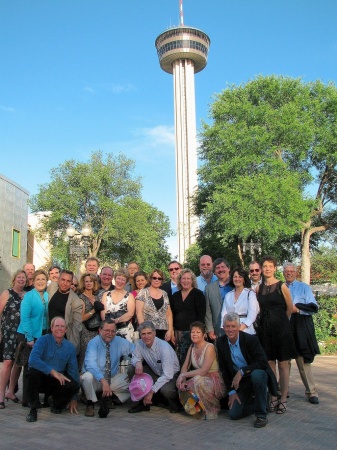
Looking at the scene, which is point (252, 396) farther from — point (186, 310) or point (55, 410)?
point (55, 410)

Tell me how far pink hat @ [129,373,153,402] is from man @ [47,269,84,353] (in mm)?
1019

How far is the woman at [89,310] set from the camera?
6613 mm

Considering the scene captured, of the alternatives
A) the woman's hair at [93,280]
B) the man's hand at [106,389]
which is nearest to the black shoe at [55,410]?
the man's hand at [106,389]

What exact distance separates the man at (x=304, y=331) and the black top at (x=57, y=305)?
9.95 feet

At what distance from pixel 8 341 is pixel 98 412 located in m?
1.63

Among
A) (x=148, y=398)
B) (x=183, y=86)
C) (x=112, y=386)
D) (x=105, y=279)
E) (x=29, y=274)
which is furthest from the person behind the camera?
(x=183, y=86)

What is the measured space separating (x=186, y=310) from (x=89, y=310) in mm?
1325

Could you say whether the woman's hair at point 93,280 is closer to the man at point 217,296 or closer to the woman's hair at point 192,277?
the woman's hair at point 192,277

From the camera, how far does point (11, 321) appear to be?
21.9ft

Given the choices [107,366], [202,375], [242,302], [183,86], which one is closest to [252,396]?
[202,375]

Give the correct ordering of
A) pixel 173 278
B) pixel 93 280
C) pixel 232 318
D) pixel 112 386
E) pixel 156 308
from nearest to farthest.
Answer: pixel 232 318 < pixel 112 386 < pixel 156 308 < pixel 93 280 < pixel 173 278

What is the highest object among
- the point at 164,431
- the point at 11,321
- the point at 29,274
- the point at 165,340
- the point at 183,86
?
the point at 183,86

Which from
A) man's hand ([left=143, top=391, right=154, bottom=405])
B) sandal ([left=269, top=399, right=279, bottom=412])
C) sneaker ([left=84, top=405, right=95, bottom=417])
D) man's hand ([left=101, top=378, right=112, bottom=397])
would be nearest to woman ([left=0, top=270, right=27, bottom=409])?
sneaker ([left=84, top=405, right=95, bottom=417])

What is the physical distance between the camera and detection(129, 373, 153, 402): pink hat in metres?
6.03
